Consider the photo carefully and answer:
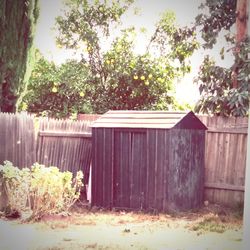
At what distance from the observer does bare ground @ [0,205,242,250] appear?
1.96 meters

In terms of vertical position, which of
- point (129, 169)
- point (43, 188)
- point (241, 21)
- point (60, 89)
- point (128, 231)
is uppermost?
point (241, 21)

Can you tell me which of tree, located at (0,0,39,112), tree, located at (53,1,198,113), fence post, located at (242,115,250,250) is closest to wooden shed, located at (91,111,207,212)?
tree, located at (53,1,198,113)

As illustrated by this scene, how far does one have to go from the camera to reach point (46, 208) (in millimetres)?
2166

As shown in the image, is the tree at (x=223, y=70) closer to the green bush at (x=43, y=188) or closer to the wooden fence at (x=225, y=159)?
the wooden fence at (x=225, y=159)

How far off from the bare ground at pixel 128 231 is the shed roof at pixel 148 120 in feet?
1.40

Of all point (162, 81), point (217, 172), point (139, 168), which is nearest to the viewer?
point (162, 81)

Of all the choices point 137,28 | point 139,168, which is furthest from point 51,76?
point 139,168

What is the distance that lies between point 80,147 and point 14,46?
0.60m

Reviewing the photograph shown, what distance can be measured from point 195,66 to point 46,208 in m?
1.01

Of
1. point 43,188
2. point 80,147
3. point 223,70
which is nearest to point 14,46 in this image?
point 80,147

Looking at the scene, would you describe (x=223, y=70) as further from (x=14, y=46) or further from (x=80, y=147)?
(x=14, y=46)

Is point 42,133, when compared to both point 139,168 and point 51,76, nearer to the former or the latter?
point 51,76

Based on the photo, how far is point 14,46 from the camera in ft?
6.97

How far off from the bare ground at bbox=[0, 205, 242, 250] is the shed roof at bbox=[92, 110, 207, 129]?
1.40ft
